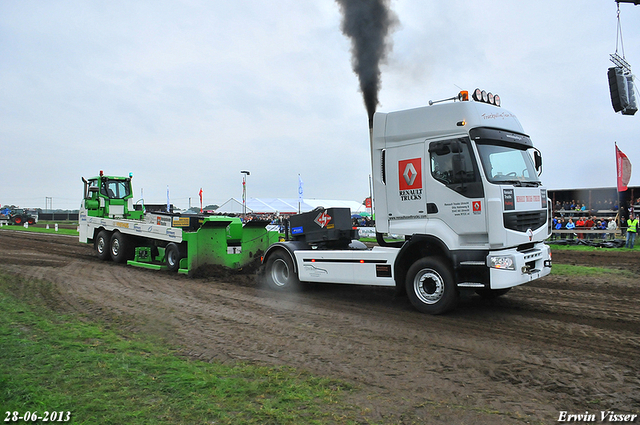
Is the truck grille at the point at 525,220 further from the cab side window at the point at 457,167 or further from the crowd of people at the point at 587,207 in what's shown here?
the crowd of people at the point at 587,207

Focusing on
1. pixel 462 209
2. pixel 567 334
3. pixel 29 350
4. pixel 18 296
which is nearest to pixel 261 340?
pixel 29 350

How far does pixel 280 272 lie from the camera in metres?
9.45

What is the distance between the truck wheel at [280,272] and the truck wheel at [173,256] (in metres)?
3.16

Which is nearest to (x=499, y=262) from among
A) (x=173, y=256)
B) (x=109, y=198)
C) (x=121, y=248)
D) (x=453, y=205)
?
(x=453, y=205)

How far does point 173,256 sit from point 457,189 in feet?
26.4

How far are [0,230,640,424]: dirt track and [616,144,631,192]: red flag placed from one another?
407 inches

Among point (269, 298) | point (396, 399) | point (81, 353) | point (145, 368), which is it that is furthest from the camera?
point (269, 298)

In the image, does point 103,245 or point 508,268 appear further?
point 103,245

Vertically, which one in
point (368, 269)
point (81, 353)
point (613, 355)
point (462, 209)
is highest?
point (462, 209)

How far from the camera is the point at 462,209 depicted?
255 inches

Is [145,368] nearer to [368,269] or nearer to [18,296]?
[368,269]

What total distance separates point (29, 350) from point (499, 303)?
22.9 ft

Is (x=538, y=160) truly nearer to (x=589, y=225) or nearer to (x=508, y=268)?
(x=508, y=268)

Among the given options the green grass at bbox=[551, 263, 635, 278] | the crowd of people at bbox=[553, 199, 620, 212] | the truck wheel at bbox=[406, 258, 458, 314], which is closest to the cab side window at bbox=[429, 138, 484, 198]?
the truck wheel at bbox=[406, 258, 458, 314]
